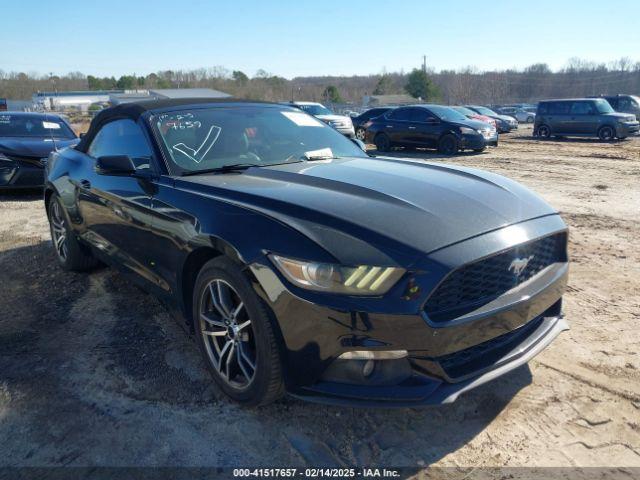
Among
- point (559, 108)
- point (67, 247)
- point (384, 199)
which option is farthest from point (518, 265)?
point (559, 108)

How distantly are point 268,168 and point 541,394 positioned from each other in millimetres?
2082

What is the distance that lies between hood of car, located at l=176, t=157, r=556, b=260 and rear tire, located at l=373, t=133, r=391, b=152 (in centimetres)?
1312

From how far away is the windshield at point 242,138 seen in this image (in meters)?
3.36

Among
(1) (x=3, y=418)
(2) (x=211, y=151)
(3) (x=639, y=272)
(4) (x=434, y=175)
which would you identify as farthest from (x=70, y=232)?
(3) (x=639, y=272)

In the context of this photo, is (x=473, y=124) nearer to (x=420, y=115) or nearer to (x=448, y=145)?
(x=448, y=145)

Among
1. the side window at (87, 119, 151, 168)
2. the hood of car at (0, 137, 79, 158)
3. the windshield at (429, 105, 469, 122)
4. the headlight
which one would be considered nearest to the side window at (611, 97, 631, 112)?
the windshield at (429, 105, 469, 122)

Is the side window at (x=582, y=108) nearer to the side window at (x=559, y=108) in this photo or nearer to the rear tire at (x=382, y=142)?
the side window at (x=559, y=108)

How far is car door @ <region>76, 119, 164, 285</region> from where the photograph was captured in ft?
10.8

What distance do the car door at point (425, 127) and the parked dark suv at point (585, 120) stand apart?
8.17m

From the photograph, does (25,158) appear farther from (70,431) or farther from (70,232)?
(70,431)

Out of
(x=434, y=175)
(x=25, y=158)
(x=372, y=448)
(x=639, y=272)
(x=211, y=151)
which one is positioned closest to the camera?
(x=372, y=448)

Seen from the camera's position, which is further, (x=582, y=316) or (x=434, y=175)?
(x=582, y=316)

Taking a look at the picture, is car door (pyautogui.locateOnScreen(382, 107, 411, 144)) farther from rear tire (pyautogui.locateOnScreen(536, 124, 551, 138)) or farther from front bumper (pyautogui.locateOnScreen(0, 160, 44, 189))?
front bumper (pyautogui.locateOnScreen(0, 160, 44, 189))

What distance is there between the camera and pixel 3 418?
2.64m
